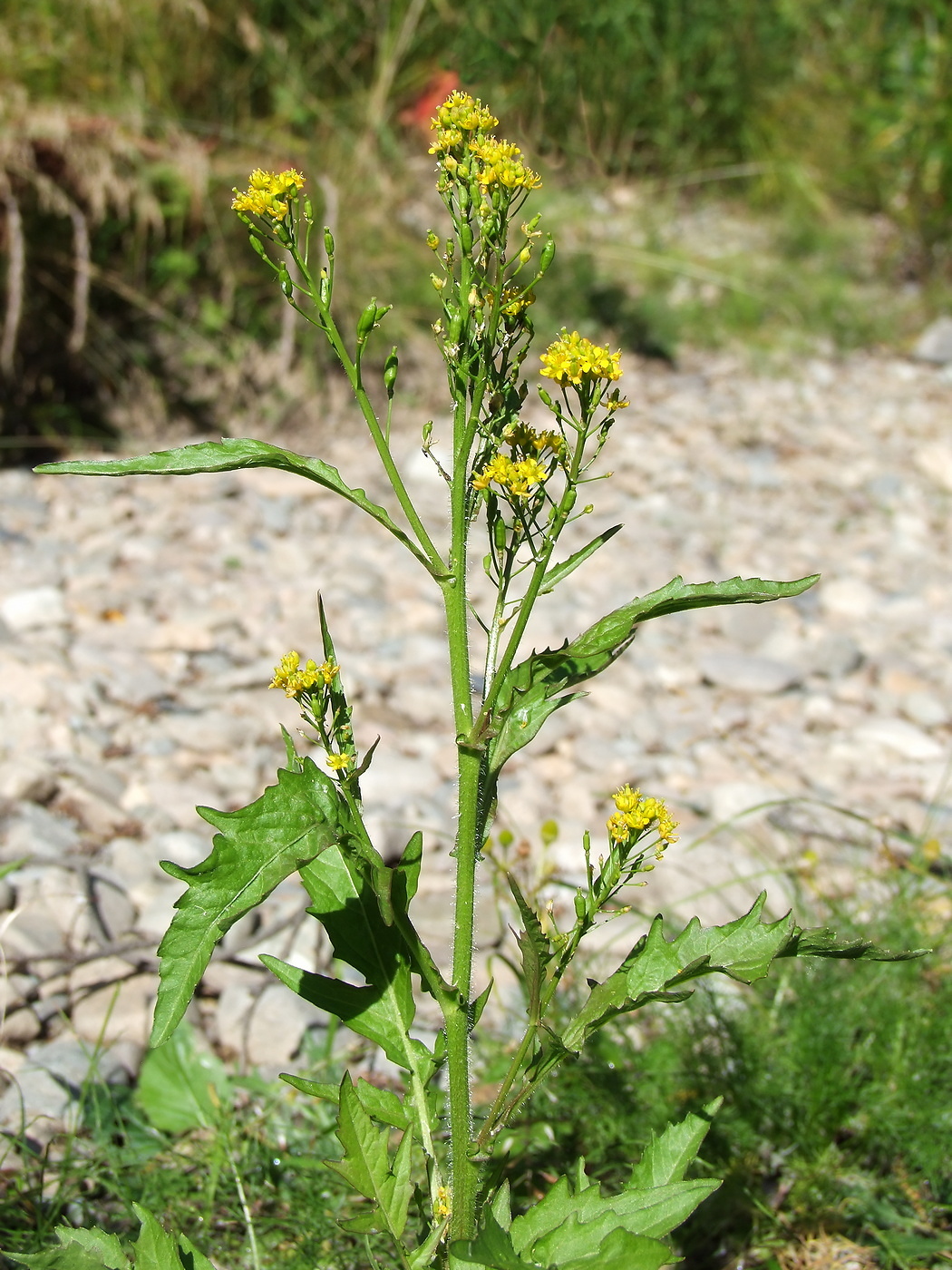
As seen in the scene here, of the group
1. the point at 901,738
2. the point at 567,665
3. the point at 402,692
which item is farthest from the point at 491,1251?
the point at 901,738

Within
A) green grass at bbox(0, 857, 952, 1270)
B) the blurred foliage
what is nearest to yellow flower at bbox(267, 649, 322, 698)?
green grass at bbox(0, 857, 952, 1270)

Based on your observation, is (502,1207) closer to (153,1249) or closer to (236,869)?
(153,1249)

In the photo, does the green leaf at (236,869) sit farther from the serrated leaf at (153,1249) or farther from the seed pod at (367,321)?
the seed pod at (367,321)

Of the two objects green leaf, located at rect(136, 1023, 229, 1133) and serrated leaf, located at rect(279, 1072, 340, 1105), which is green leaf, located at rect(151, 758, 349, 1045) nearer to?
serrated leaf, located at rect(279, 1072, 340, 1105)

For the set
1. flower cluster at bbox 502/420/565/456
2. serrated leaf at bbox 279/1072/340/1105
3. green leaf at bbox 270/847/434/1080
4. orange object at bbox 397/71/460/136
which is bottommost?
serrated leaf at bbox 279/1072/340/1105

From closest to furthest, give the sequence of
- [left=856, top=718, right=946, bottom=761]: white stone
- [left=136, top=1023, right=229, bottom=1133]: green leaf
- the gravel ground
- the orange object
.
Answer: [left=136, top=1023, right=229, bottom=1133]: green leaf, the gravel ground, [left=856, top=718, right=946, bottom=761]: white stone, the orange object

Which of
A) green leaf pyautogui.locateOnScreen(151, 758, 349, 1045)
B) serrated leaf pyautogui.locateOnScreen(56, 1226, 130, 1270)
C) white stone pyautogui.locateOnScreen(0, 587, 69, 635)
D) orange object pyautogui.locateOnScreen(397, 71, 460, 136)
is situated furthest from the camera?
orange object pyautogui.locateOnScreen(397, 71, 460, 136)

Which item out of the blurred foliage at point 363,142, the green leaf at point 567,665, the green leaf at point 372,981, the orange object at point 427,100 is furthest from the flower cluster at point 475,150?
→ the orange object at point 427,100
